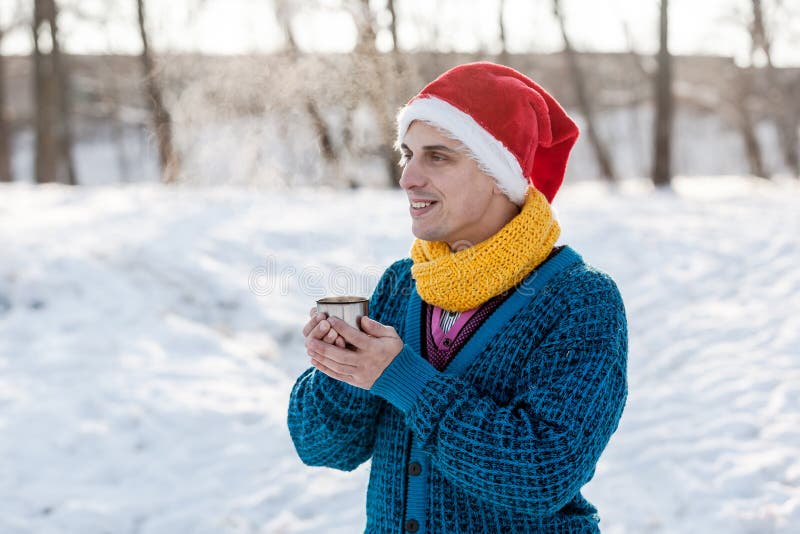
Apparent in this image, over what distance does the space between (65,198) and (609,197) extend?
8.48 m

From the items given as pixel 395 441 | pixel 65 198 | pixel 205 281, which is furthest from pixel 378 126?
pixel 395 441

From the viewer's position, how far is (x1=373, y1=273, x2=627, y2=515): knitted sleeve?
54.4 inches

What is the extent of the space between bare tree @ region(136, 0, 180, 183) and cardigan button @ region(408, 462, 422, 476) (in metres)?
11.9

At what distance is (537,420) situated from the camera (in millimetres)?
1411

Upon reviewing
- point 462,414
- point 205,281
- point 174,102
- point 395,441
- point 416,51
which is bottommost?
point 205,281

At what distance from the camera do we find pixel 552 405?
1.40 meters

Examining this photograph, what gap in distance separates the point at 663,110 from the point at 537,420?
1332 centimetres

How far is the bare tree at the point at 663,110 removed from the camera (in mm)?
12883

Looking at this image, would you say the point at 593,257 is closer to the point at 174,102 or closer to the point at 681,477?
the point at 681,477

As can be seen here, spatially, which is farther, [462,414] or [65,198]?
[65,198]

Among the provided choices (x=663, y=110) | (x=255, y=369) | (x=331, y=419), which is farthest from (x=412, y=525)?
(x=663, y=110)

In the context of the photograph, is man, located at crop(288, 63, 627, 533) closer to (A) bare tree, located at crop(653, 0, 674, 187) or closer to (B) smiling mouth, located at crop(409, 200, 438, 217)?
(B) smiling mouth, located at crop(409, 200, 438, 217)

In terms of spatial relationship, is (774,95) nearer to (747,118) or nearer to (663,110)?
(747,118)

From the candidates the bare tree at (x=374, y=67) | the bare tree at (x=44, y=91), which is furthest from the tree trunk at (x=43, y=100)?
the bare tree at (x=374, y=67)
